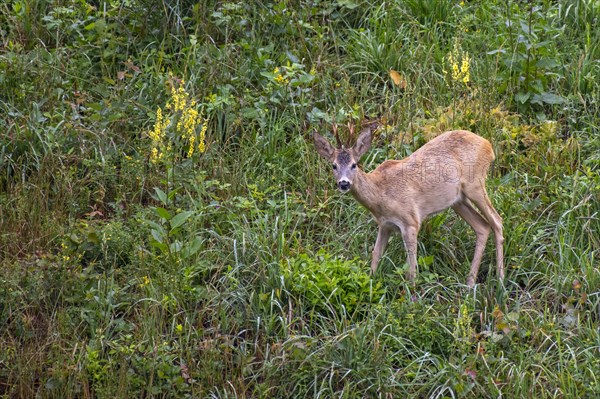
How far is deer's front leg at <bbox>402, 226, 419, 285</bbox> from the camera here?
28.0 ft

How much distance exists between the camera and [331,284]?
834 centimetres

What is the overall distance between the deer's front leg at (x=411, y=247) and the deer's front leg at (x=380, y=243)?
0.65 ft

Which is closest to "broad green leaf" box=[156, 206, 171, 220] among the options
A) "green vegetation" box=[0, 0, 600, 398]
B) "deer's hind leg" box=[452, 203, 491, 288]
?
"green vegetation" box=[0, 0, 600, 398]

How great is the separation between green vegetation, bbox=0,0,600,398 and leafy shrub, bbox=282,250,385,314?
18mm

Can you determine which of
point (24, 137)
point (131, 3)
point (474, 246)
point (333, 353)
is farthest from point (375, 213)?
point (131, 3)

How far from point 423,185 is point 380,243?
54 centimetres

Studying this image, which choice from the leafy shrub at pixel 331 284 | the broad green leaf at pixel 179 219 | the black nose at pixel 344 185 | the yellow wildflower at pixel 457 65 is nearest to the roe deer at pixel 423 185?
the black nose at pixel 344 185

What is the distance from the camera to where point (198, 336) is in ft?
26.7

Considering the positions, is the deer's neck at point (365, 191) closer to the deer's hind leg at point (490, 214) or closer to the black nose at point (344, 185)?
the black nose at point (344, 185)

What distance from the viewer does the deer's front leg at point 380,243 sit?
346 inches

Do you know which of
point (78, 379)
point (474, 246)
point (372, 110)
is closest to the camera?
point (78, 379)

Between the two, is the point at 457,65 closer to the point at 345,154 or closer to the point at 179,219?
the point at 345,154

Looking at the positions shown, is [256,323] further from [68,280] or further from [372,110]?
[372,110]

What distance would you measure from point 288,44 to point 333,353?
4102 millimetres
